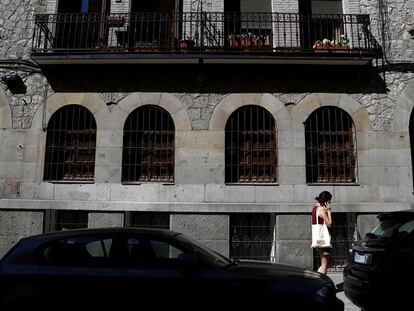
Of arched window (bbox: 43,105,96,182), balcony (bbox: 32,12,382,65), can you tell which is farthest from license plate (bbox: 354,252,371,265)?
arched window (bbox: 43,105,96,182)

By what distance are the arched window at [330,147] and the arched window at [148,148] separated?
3776mm

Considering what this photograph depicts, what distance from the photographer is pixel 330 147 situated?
38.7 ft

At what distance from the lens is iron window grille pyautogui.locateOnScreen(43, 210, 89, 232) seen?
37.8ft

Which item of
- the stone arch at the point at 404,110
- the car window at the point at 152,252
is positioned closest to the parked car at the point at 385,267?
the car window at the point at 152,252

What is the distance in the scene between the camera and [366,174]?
11.6 metres

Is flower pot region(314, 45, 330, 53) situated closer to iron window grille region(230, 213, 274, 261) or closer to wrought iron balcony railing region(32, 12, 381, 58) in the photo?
wrought iron balcony railing region(32, 12, 381, 58)

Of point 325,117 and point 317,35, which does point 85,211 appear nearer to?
point 325,117

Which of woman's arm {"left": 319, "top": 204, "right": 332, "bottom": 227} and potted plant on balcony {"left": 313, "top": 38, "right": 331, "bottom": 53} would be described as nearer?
woman's arm {"left": 319, "top": 204, "right": 332, "bottom": 227}

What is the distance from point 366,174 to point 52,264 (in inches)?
347

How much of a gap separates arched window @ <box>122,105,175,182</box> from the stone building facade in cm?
19

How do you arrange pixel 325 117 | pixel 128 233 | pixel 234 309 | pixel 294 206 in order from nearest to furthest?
pixel 234 309 < pixel 128 233 < pixel 294 206 < pixel 325 117

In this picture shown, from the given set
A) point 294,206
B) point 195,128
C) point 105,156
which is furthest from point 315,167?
point 105,156

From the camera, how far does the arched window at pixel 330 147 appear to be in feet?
38.4

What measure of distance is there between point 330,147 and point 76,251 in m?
8.22
